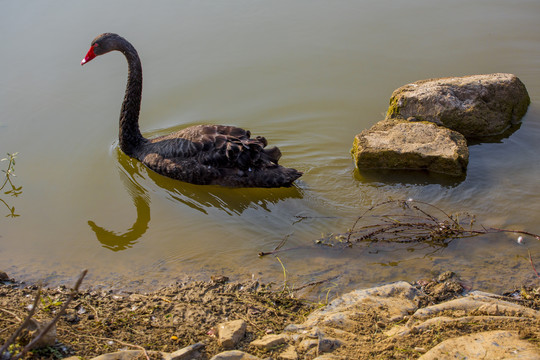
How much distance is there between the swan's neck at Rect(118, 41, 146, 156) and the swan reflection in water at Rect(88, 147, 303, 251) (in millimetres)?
393

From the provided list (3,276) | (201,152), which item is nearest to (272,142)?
(201,152)

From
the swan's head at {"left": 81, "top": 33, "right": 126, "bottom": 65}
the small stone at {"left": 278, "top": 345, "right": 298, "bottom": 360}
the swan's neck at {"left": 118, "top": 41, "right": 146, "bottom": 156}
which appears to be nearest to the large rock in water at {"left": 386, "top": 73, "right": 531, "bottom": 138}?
the swan's neck at {"left": 118, "top": 41, "right": 146, "bottom": 156}

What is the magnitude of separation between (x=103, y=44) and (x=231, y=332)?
480 centimetres

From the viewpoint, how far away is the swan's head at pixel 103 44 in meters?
6.92

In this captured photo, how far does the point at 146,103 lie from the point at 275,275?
447 centimetres

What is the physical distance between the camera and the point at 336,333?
359 centimetres

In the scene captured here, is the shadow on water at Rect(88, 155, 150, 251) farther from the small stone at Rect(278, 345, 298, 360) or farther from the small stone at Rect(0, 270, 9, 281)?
the small stone at Rect(278, 345, 298, 360)

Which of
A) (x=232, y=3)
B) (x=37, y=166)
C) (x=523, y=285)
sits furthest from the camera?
(x=232, y=3)

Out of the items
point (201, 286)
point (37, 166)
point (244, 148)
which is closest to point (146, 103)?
point (37, 166)

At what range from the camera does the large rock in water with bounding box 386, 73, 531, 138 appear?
22.7 ft

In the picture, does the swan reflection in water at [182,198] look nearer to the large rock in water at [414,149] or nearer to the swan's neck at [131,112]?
the swan's neck at [131,112]

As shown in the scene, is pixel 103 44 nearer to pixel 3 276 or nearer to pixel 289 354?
pixel 3 276

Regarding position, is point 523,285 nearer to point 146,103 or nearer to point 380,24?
point 146,103

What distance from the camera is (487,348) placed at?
3.20 m
